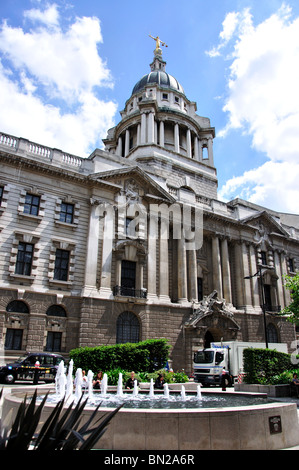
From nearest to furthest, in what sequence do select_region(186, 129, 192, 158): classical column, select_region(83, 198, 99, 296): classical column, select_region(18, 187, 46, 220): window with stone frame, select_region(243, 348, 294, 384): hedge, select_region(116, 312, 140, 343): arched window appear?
1. select_region(243, 348, 294, 384): hedge
2. select_region(18, 187, 46, 220): window with stone frame
3. select_region(83, 198, 99, 296): classical column
4. select_region(116, 312, 140, 343): arched window
5. select_region(186, 129, 192, 158): classical column

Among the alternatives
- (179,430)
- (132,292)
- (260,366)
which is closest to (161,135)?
(132,292)

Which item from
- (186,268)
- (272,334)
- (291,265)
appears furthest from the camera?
(291,265)

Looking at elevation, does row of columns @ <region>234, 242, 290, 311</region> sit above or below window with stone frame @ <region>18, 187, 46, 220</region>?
below

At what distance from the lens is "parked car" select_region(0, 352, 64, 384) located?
67.1ft

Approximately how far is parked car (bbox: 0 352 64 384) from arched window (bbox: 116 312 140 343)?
646cm

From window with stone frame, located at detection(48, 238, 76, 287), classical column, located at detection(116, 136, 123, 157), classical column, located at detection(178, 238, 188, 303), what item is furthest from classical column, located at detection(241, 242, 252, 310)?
classical column, located at detection(116, 136, 123, 157)

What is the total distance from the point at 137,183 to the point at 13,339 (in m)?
16.8

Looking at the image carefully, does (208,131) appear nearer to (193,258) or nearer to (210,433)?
(193,258)

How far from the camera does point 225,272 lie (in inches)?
1470

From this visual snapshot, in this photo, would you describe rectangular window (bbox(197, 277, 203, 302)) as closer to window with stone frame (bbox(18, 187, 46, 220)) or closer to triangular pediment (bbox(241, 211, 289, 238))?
triangular pediment (bbox(241, 211, 289, 238))

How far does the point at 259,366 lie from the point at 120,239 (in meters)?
15.8

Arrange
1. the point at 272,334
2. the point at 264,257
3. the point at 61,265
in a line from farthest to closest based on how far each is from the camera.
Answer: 1. the point at 264,257
2. the point at 272,334
3. the point at 61,265

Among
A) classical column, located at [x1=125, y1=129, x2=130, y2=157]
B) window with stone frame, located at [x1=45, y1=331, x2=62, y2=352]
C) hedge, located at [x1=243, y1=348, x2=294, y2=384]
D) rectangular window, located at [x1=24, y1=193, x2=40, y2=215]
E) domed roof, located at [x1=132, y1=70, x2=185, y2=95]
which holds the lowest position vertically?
hedge, located at [x1=243, y1=348, x2=294, y2=384]

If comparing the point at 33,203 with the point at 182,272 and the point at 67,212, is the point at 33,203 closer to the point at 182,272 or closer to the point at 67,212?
the point at 67,212
